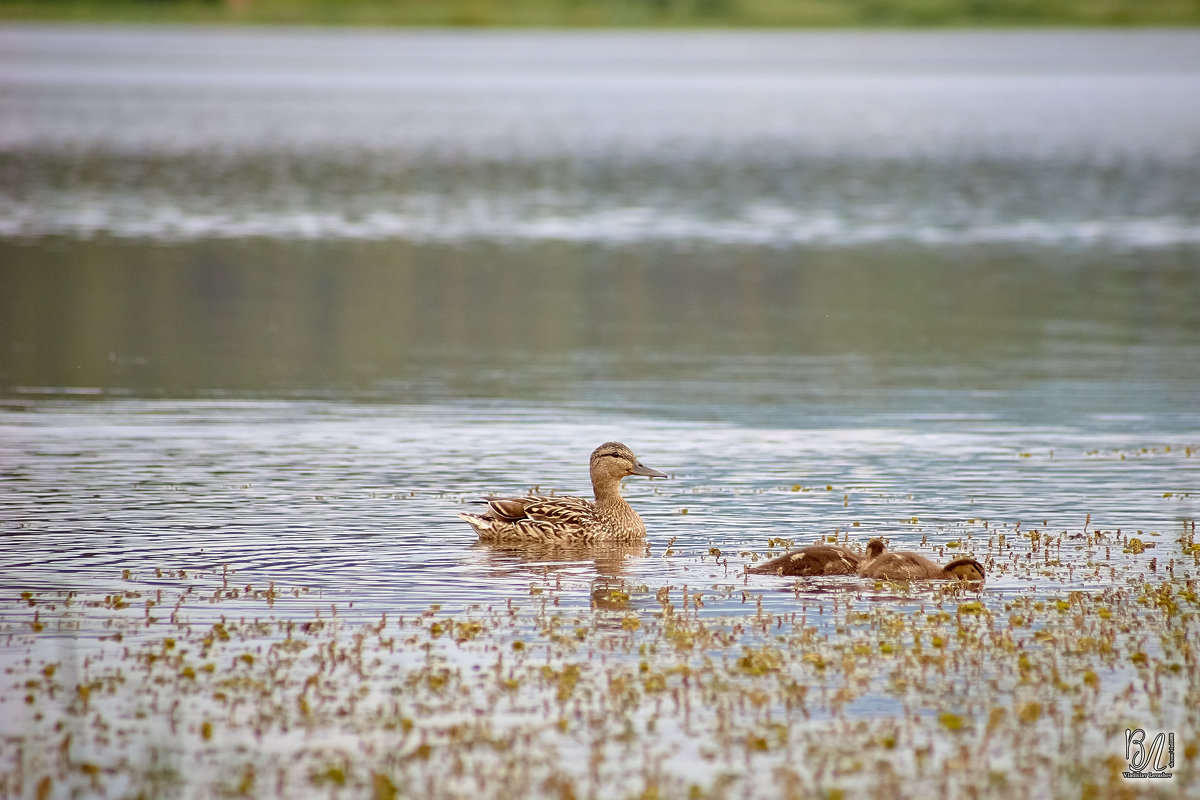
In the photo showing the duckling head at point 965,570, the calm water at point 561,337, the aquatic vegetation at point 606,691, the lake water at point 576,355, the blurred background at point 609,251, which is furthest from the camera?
the blurred background at point 609,251

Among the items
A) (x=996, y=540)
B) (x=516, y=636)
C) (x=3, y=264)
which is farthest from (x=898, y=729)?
(x=3, y=264)

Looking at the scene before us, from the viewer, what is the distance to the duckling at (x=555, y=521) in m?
17.0

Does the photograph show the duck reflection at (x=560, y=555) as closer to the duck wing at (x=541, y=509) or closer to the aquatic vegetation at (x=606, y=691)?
the duck wing at (x=541, y=509)

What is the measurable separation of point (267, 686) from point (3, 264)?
32300 mm

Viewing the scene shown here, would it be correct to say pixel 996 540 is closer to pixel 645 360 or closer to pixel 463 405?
pixel 463 405

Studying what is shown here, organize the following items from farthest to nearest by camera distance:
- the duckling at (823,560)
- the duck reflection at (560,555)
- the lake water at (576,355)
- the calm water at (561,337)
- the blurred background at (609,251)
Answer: the blurred background at (609,251) < the calm water at (561,337) < the lake water at (576,355) < the duck reflection at (560,555) < the duckling at (823,560)

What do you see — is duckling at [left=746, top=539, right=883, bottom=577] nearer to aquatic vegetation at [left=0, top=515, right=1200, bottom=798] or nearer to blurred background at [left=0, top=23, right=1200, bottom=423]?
aquatic vegetation at [left=0, top=515, right=1200, bottom=798]

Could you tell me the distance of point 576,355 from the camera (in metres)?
30.4

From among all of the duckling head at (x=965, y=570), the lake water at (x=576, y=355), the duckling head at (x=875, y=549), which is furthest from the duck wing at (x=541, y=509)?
A: the duckling head at (x=965, y=570)

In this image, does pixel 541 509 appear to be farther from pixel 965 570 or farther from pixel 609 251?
pixel 609 251

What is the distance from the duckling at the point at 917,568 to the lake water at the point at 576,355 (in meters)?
0.25

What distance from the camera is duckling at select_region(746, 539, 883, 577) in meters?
15.4

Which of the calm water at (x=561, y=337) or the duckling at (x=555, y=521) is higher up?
the calm water at (x=561, y=337)

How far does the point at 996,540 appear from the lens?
1719cm
